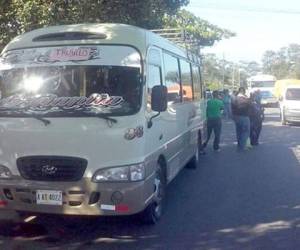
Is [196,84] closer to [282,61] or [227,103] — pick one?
[227,103]

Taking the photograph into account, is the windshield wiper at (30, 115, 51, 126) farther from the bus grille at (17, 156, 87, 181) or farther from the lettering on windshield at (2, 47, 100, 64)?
the lettering on windshield at (2, 47, 100, 64)

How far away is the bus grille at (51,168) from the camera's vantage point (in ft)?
18.2

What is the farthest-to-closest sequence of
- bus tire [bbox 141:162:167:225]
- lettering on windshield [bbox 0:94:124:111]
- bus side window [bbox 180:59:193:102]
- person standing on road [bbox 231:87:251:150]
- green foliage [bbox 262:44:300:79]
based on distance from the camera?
green foliage [bbox 262:44:300:79] → person standing on road [bbox 231:87:251:150] → bus side window [bbox 180:59:193:102] → bus tire [bbox 141:162:167:225] → lettering on windshield [bbox 0:94:124:111]

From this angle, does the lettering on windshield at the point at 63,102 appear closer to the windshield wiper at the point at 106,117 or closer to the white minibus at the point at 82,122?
the white minibus at the point at 82,122

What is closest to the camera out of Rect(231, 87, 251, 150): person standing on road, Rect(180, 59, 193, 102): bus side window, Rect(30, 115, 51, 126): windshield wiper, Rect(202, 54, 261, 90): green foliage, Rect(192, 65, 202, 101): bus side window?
Rect(30, 115, 51, 126): windshield wiper

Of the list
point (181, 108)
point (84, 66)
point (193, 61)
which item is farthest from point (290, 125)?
point (84, 66)

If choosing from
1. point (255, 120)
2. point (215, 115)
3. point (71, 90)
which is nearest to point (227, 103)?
point (255, 120)

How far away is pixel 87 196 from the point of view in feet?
18.1

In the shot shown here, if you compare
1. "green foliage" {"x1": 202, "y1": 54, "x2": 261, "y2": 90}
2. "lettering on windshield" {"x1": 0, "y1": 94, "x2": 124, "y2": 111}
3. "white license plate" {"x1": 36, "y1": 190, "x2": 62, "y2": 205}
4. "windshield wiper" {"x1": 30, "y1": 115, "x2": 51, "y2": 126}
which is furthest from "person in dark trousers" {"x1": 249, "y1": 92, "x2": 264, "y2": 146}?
"green foliage" {"x1": 202, "y1": 54, "x2": 261, "y2": 90}

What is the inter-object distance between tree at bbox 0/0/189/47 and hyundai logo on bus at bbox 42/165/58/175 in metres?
6.26

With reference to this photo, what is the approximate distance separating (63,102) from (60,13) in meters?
6.19

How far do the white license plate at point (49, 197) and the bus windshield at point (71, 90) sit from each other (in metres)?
0.90

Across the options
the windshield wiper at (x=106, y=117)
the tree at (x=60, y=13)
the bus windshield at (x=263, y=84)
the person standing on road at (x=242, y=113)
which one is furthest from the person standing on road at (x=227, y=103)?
the windshield wiper at (x=106, y=117)

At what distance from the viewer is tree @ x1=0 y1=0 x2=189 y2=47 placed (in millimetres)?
11117
